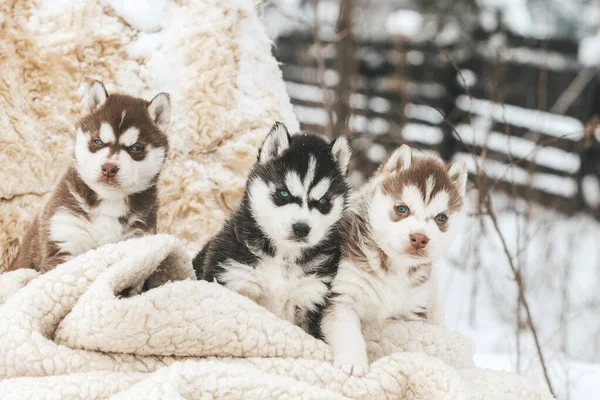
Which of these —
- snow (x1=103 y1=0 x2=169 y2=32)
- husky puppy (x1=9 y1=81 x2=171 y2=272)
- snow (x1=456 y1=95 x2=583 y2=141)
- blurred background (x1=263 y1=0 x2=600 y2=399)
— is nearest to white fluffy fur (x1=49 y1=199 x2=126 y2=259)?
husky puppy (x1=9 y1=81 x2=171 y2=272)

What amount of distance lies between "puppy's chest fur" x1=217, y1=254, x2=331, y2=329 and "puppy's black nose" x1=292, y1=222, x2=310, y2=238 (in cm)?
19

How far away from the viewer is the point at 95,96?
2.96 metres

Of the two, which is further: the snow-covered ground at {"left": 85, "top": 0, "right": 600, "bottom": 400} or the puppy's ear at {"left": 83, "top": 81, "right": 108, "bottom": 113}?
the snow-covered ground at {"left": 85, "top": 0, "right": 600, "bottom": 400}

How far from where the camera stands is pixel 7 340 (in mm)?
2211

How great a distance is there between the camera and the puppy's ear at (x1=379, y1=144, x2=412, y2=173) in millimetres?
2777

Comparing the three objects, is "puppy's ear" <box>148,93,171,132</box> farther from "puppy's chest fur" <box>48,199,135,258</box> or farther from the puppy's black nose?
the puppy's black nose

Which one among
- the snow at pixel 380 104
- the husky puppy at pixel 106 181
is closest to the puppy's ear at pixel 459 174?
the husky puppy at pixel 106 181

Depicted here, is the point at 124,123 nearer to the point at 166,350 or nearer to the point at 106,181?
the point at 106,181

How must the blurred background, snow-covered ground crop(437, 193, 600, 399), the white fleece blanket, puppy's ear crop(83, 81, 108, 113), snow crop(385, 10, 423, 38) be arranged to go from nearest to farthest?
the white fleece blanket < puppy's ear crop(83, 81, 108, 113) < snow-covered ground crop(437, 193, 600, 399) < the blurred background < snow crop(385, 10, 423, 38)

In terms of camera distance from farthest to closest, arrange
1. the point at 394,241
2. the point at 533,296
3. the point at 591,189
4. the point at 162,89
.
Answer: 1. the point at 591,189
2. the point at 533,296
3. the point at 162,89
4. the point at 394,241

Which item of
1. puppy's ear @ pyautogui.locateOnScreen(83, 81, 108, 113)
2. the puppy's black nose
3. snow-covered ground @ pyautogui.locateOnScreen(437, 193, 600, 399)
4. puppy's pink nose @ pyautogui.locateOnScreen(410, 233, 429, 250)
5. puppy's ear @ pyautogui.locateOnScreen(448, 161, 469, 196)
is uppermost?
snow-covered ground @ pyautogui.locateOnScreen(437, 193, 600, 399)

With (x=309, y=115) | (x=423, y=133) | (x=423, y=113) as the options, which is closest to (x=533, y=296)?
(x=423, y=133)

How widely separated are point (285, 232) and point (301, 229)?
0.06 metres

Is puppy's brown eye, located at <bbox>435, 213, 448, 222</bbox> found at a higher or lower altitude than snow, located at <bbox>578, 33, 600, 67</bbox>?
lower
